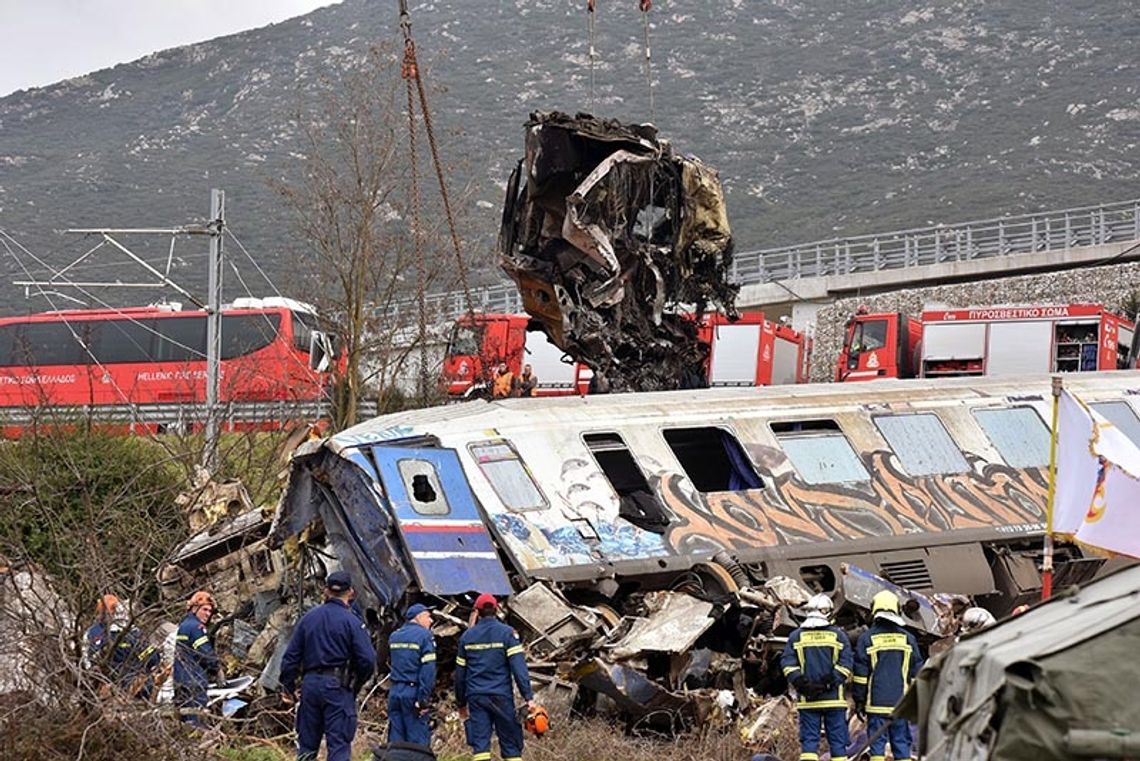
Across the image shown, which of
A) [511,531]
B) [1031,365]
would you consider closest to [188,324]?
[1031,365]

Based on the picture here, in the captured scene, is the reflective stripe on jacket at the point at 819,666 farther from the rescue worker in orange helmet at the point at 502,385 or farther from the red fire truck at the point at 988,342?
the red fire truck at the point at 988,342

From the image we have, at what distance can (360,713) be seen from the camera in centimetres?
1539

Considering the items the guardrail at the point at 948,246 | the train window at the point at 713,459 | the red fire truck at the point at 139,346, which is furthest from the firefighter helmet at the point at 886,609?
the guardrail at the point at 948,246

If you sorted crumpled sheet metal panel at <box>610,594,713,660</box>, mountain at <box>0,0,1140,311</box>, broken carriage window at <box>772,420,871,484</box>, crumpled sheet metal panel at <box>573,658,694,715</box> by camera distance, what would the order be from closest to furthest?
crumpled sheet metal panel at <box>573,658,694,715</box> < crumpled sheet metal panel at <box>610,594,713,660</box> < broken carriage window at <box>772,420,871,484</box> < mountain at <box>0,0,1140,311</box>

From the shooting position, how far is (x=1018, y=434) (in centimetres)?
1995

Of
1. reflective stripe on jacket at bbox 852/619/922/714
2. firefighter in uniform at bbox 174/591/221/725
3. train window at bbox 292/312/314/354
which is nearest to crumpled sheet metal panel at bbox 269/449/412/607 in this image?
firefighter in uniform at bbox 174/591/221/725

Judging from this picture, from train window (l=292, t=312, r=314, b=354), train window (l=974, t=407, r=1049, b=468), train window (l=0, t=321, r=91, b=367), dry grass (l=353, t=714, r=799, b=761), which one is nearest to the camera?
dry grass (l=353, t=714, r=799, b=761)

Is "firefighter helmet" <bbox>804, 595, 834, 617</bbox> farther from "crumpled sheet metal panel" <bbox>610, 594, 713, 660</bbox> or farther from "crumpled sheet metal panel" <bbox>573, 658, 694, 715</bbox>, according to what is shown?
"crumpled sheet metal panel" <bbox>610, 594, 713, 660</bbox>

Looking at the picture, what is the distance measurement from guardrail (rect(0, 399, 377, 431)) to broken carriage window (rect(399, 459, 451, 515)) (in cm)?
805

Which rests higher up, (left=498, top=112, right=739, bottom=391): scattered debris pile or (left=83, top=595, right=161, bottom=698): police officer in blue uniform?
(left=498, top=112, right=739, bottom=391): scattered debris pile

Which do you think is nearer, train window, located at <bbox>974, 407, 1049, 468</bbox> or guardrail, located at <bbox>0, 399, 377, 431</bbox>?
train window, located at <bbox>974, 407, 1049, 468</bbox>

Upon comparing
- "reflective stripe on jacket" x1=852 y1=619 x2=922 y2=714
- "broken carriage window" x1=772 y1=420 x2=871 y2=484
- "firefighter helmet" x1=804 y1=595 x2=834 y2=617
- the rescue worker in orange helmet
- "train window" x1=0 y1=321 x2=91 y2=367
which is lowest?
"train window" x1=0 y1=321 x2=91 y2=367

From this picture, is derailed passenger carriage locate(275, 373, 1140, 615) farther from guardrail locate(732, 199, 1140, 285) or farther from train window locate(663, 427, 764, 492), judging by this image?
guardrail locate(732, 199, 1140, 285)

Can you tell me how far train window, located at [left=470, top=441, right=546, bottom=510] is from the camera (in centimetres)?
1722
